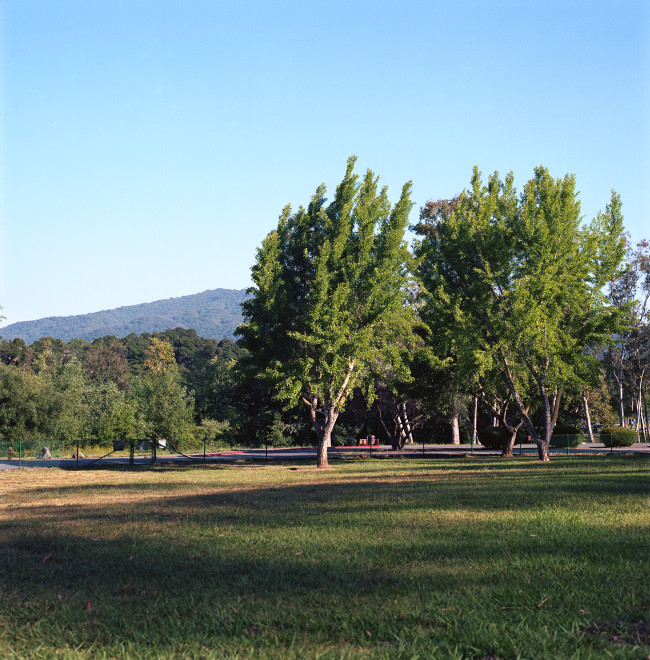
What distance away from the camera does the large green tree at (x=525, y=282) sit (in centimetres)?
2959

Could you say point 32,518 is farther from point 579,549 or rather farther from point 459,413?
point 459,413

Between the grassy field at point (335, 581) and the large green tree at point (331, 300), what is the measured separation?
1640cm

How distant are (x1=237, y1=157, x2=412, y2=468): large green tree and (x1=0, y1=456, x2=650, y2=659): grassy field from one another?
16.4 m

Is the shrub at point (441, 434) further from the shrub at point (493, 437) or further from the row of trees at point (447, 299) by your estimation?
the row of trees at point (447, 299)

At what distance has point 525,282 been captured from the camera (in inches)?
1192

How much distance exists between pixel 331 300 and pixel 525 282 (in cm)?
915

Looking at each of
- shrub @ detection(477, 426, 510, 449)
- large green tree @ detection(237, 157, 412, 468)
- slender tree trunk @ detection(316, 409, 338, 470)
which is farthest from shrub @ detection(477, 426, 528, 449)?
slender tree trunk @ detection(316, 409, 338, 470)

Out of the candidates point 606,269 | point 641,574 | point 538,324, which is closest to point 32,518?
point 641,574

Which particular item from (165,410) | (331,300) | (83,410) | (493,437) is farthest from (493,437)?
(83,410)

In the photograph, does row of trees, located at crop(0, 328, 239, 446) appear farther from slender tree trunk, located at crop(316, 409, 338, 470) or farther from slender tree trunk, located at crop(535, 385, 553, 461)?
slender tree trunk, located at crop(535, 385, 553, 461)

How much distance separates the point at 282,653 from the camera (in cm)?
455

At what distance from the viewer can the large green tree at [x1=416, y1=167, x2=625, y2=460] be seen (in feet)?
97.1

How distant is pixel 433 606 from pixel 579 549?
3.13m

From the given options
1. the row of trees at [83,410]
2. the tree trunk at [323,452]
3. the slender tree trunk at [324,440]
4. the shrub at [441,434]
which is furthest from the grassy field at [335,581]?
the shrub at [441,434]
